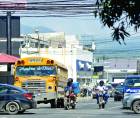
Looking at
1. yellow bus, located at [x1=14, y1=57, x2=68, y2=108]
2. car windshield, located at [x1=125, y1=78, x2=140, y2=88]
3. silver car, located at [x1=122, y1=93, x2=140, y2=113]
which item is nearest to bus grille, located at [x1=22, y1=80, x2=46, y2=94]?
yellow bus, located at [x1=14, y1=57, x2=68, y2=108]

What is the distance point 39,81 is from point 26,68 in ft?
3.41

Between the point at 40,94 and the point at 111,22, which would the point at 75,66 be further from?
the point at 111,22

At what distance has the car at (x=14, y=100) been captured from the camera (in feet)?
89.8

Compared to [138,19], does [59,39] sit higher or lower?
higher

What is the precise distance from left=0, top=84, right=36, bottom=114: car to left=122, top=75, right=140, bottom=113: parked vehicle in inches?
187

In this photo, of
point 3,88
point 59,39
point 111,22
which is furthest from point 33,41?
point 111,22

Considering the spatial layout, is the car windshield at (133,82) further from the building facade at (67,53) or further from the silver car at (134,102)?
the building facade at (67,53)

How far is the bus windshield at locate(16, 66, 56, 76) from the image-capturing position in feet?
110

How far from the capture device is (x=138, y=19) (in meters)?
8.36

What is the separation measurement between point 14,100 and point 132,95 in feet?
19.0

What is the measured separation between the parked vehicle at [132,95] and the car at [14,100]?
15.6ft

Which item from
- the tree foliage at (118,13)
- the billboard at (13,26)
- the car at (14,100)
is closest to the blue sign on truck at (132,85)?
the car at (14,100)

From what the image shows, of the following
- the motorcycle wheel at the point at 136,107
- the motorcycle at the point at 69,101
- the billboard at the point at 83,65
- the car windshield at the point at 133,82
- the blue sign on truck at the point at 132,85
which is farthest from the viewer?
the billboard at the point at 83,65

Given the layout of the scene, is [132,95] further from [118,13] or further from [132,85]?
[118,13]
